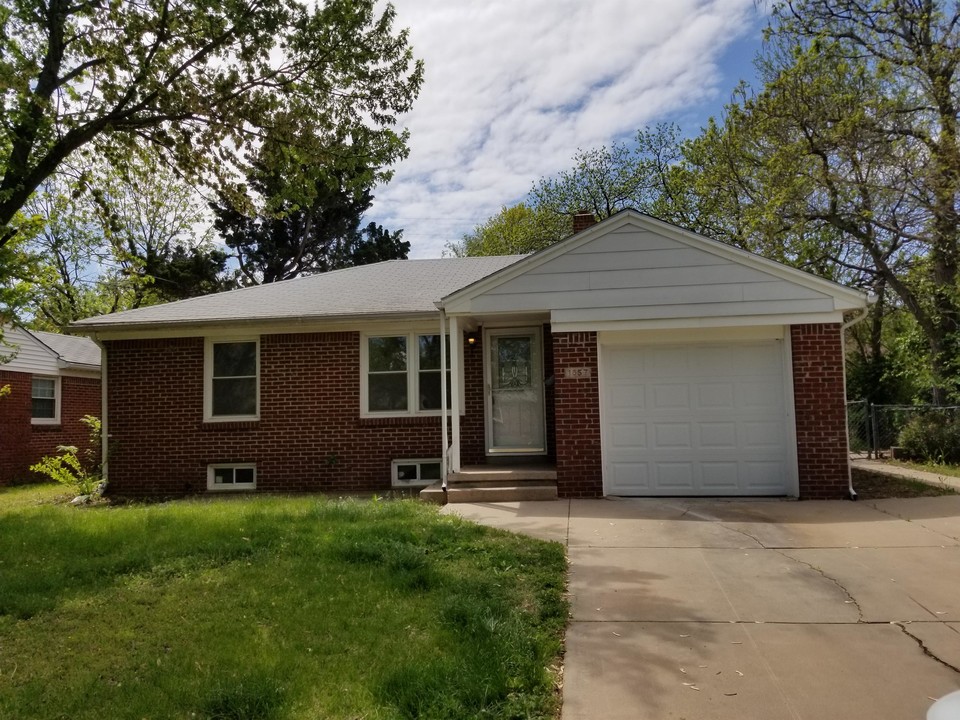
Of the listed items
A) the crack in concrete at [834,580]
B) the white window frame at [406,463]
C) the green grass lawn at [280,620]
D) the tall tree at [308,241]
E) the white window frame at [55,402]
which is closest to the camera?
the green grass lawn at [280,620]

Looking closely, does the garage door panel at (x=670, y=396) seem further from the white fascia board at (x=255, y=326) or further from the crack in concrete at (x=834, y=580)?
the white fascia board at (x=255, y=326)

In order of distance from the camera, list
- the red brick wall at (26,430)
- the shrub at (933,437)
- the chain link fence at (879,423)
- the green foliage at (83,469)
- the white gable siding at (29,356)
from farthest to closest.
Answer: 1. the white gable siding at (29,356)
2. the red brick wall at (26,430)
3. the chain link fence at (879,423)
4. the shrub at (933,437)
5. the green foliage at (83,469)

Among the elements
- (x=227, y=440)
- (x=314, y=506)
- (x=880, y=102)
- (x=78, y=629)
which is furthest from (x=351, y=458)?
(x=880, y=102)

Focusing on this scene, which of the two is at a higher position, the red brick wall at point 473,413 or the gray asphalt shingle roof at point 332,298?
the gray asphalt shingle roof at point 332,298

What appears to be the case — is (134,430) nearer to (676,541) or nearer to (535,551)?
(535,551)

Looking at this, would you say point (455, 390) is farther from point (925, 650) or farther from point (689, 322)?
point (925, 650)

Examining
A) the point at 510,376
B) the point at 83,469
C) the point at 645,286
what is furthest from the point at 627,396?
the point at 83,469

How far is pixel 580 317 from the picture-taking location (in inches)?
369

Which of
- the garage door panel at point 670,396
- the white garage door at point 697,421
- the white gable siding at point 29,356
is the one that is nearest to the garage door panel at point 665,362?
the white garage door at point 697,421

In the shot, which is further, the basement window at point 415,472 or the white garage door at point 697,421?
the basement window at point 415,472

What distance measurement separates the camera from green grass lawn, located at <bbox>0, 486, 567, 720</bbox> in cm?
344

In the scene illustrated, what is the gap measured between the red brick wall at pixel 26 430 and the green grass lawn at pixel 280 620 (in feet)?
37.0

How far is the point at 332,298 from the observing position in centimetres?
1200

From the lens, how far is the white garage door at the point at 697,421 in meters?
9.28
